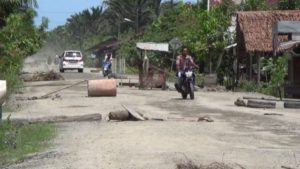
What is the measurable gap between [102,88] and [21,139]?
1151cm

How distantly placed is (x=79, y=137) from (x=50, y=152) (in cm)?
184

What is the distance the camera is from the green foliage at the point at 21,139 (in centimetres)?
1083

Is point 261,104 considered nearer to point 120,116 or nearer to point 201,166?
point 120,116

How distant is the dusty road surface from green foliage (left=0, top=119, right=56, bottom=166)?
0.29 m

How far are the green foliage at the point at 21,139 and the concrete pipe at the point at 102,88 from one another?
9.13m

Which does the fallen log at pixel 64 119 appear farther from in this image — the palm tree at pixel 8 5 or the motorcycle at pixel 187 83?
the palm tree at pixel 8 5

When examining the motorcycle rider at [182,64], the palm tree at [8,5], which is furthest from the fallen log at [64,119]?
the palm tree at [8,5]

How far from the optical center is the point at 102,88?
24.0 metres

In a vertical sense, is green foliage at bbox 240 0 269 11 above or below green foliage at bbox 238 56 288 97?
above

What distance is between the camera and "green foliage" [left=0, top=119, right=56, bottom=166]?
35.5 feet

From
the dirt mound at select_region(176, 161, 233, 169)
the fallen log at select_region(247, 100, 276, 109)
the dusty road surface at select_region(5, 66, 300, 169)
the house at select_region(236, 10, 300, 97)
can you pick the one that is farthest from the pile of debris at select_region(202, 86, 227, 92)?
the dirt mound at select_region(176, 161, 233, 169)

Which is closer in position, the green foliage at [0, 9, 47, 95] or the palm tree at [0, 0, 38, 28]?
the green foliage at [0, 9, 47, 95]

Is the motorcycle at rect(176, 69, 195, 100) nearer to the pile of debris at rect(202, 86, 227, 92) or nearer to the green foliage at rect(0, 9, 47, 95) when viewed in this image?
the green foliage at rect(0, 9, 47, 95)

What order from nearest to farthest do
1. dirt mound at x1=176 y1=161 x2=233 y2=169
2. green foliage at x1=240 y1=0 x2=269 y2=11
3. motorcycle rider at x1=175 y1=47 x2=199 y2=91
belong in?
dirt mound at x1=176 y1=161 x2=233 y2=169
motorcycle rider at x1=175 y1=47 x2=199 y2=91
green foliage at x1=240 y1=0 x2=269 y2=11
